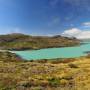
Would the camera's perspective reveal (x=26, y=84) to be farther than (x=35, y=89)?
Yes

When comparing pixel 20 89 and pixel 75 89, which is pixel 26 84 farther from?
pixel 75 89

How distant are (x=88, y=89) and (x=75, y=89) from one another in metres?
1.24

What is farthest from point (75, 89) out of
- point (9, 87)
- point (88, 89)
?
point (9, 87)

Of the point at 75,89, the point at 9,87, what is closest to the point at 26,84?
the point at 9,87

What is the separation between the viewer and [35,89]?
2147 cm

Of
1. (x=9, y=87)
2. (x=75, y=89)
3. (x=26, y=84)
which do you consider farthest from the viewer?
(x=26, y=84)

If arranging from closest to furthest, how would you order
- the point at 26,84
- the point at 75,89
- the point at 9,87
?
the point at 75,89 < the point at 9,87 < the point at 26,84

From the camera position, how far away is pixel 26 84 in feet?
82.4

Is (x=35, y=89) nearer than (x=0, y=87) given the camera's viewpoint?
Yes

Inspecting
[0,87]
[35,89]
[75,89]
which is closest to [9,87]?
[0,87]

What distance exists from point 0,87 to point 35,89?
4.02 m

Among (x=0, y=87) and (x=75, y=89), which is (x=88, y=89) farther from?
(x=0, y=87)

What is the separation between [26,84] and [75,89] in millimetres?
6882

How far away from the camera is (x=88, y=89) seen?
2048 cm
